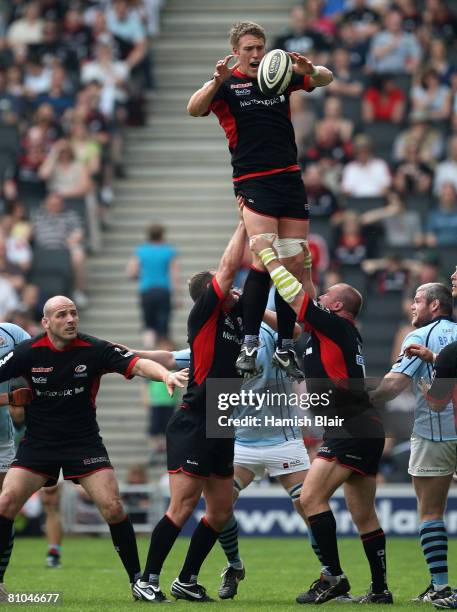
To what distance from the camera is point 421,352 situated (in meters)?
10.7

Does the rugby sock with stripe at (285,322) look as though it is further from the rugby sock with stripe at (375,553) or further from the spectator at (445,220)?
the spectator at (445,220)

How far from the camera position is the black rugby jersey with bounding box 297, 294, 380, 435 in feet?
37.0

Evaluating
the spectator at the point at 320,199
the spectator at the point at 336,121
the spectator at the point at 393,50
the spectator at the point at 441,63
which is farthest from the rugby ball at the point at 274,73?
the spectator at the point at 393,50

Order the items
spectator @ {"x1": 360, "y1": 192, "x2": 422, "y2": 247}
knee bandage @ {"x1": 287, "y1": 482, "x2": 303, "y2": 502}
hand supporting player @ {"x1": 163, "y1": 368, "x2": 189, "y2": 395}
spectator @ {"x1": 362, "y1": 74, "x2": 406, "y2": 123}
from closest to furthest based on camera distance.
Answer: hand supporting player @ {"x1": 163, "y1": 368, "x2": 189, "y2": 395} < knee bandage @ {"x1": 287, "y1": 482, "x2": 303, "y2": 502} < spectator @ {"x1": 360, "y1": 192, "x2": 422, "y2": 247} < spectator @ {"x1": 362, "y1": 74, "x2": 406, "y2": 123}

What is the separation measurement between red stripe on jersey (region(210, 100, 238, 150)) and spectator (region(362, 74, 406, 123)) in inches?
428

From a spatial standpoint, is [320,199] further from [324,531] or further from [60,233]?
[324,531]

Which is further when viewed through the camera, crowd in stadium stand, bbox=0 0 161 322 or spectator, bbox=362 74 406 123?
spectator, bbox=362 74 406 123

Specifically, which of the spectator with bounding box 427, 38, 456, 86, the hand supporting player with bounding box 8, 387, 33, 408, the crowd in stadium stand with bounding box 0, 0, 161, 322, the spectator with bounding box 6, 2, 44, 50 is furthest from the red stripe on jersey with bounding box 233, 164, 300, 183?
the spectator with bounding box 6, 2, 44, 50

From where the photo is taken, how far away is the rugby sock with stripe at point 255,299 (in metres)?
11.3

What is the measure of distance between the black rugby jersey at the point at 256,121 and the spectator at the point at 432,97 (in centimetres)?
1085

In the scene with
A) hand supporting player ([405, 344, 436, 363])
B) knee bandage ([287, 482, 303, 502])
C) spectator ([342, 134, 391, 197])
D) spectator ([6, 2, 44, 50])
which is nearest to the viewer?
hand supporting player ([405, 344, 436, 363])

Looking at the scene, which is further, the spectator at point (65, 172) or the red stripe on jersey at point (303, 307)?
the spectator at point (65, 172)

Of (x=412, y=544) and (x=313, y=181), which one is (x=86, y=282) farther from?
(x=412, y=544)

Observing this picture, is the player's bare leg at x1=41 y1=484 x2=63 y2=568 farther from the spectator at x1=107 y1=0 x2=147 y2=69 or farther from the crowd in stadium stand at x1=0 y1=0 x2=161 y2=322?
the spectator at x1=107 y1=0 x2=147 y2=69
